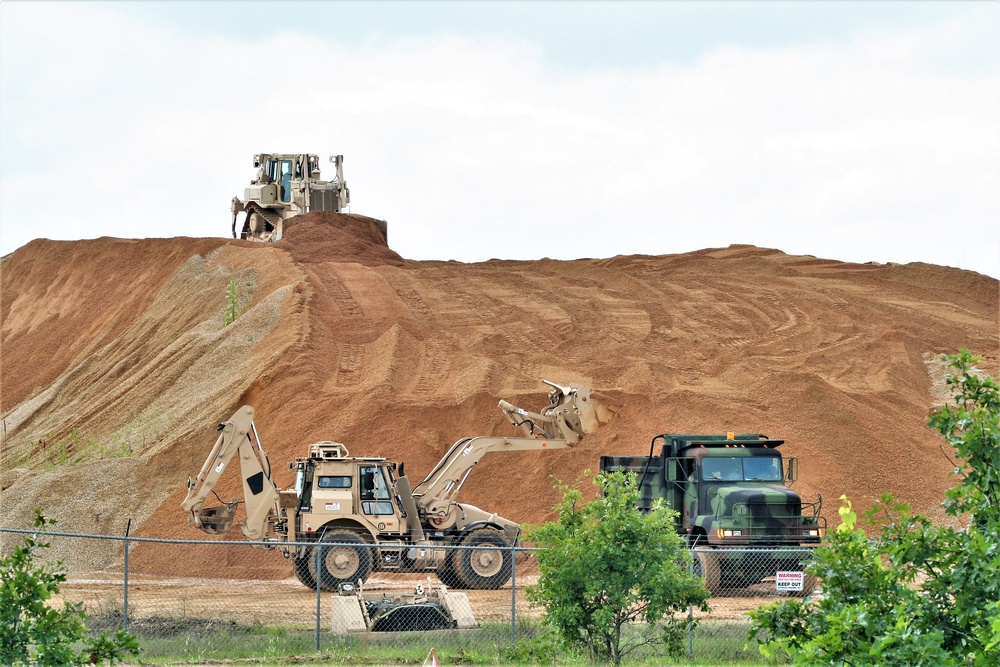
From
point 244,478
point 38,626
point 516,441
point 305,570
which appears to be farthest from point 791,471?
point 38,626

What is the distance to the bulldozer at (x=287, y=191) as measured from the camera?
48125 mm

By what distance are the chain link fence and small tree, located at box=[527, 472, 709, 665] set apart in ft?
2.21

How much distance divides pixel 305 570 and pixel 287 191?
29.0 m

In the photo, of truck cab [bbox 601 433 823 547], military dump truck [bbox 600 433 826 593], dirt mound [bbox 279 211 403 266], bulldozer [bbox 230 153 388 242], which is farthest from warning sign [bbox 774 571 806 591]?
bulldozer [bbox 230 153 388 242]

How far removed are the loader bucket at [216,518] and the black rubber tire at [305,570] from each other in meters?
2.36

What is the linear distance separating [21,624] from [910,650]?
6169mm

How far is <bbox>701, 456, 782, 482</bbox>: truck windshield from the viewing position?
21.3 m

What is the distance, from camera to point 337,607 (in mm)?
16078

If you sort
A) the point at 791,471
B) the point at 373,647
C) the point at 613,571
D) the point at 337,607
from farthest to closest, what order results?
the point at 791,471
the point at 337,607
the point at 373,647
the point at 613,571

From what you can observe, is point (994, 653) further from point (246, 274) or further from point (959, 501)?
point (246, 274)

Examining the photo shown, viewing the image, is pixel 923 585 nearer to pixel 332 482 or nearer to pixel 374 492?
pixel 374 492

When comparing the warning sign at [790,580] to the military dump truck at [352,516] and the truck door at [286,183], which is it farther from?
the truck door at [286,183]

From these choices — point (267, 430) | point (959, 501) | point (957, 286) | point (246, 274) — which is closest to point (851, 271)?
point (957, 286)

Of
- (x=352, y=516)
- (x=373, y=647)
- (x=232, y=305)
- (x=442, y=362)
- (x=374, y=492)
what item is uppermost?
(x=232, y=305)
